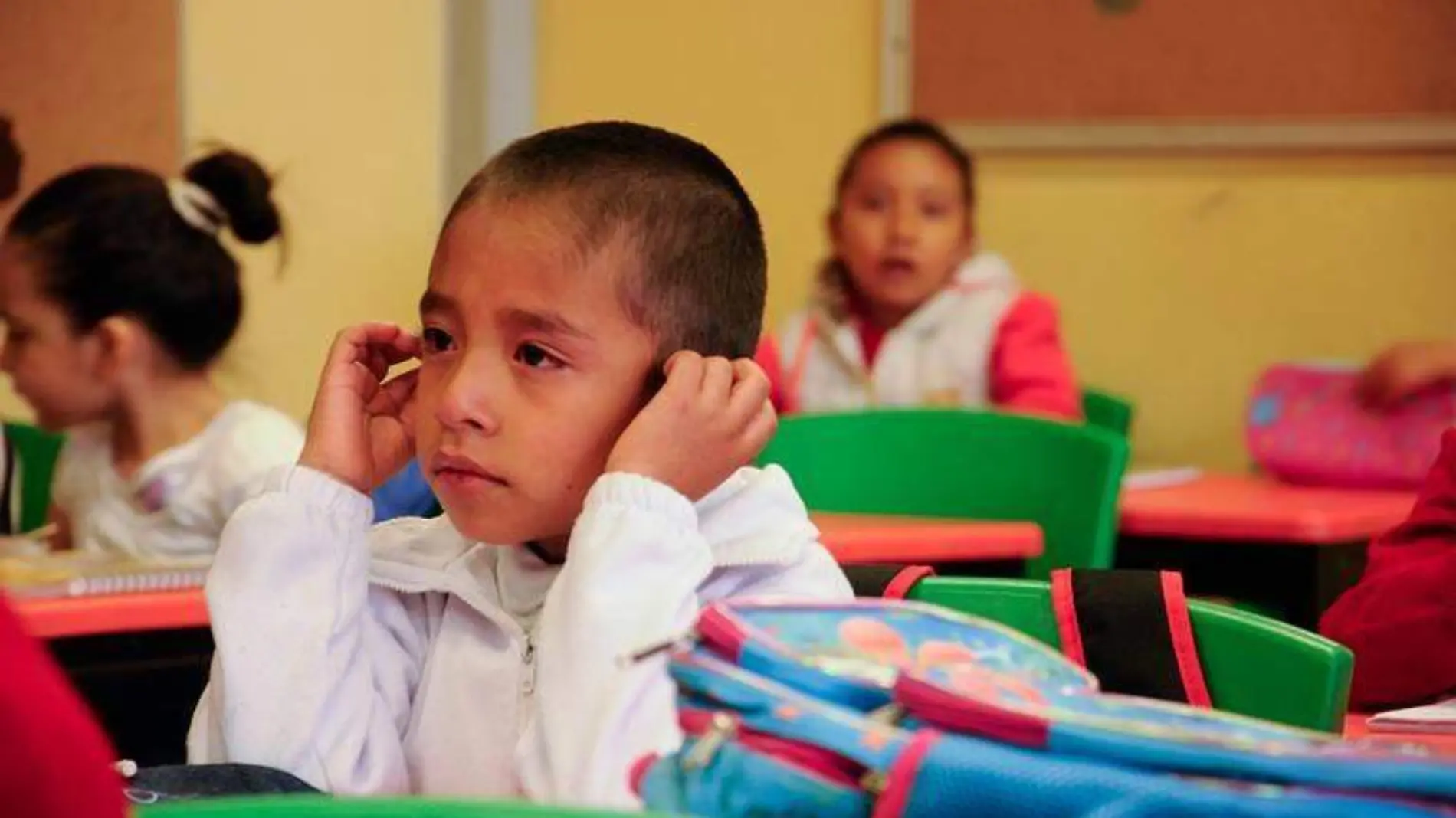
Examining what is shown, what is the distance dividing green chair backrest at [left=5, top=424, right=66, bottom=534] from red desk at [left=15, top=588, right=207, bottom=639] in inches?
48.5

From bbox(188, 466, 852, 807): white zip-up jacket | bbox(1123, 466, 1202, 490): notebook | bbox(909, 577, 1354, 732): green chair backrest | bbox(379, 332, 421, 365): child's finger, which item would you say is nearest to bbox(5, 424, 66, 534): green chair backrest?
bbox(1123, 466, 1202, 490): notebook

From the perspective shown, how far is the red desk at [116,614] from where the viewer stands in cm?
191

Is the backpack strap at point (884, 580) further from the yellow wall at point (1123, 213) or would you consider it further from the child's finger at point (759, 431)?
the yellow wall at point (1123, 213)

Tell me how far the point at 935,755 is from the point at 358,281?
3.17 m

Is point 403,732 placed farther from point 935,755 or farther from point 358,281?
point 358,281

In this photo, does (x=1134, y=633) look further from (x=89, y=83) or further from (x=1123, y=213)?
(x=1123, y=213)

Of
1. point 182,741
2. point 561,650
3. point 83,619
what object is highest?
point 561,650

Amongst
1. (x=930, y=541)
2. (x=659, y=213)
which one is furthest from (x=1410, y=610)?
(x=659, y=213)

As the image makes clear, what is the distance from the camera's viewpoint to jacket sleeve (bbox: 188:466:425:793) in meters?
1.42

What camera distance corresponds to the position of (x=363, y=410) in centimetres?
160

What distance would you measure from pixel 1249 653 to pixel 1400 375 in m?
2.18

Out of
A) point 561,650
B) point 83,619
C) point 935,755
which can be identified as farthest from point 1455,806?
point 83,619

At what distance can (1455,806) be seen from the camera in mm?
824

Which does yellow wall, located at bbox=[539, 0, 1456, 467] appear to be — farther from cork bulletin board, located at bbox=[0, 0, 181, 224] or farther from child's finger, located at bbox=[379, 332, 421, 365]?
child's finger, located at bbox=[379, 332, 421, 365]
